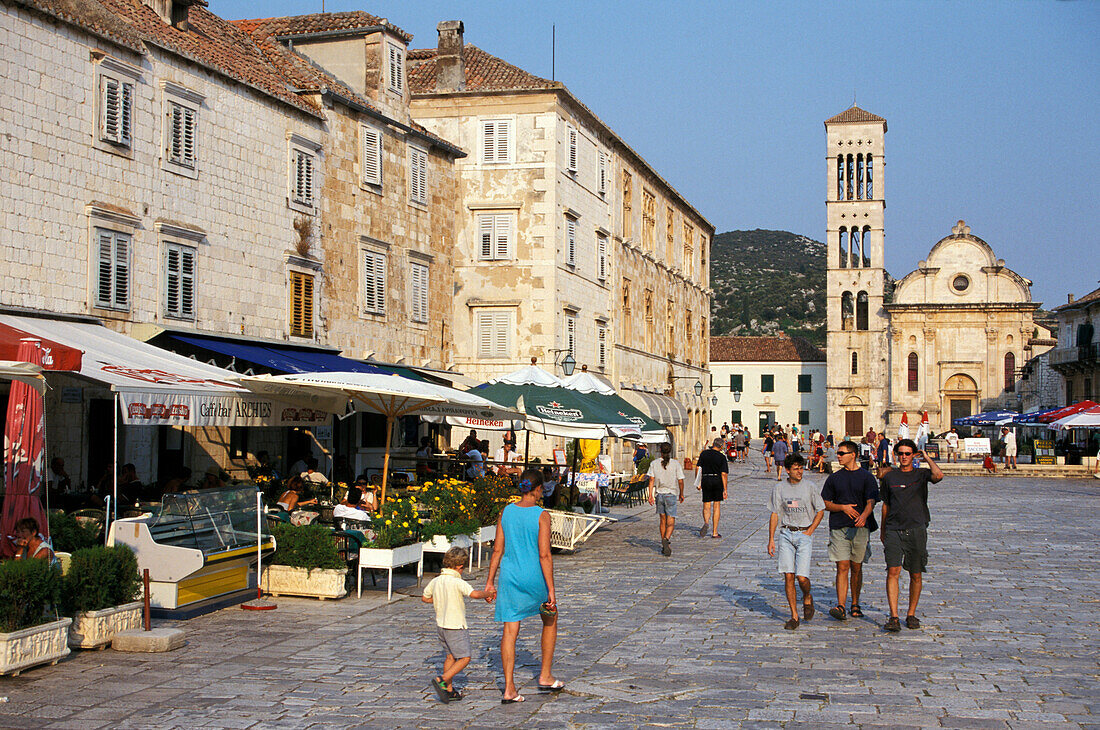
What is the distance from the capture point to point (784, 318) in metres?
132

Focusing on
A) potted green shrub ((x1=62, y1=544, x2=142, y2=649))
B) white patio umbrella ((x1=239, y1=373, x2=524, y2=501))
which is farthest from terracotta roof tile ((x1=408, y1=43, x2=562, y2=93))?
potted green shrub ((x1=62, y1=544, x2=142, y2=649))

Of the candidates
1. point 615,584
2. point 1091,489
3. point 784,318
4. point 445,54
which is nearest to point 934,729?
point 615,584

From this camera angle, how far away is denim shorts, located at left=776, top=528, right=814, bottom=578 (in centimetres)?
1121

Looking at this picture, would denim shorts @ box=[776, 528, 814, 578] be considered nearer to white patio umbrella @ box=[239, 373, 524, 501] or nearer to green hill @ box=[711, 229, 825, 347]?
white patio umbrella @ box=[239, 373, 524, 501]

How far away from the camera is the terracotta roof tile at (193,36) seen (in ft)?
57.0

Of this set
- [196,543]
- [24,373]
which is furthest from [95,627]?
[24,373]

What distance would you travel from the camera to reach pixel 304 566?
41.0 feet

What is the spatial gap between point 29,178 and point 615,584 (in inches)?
403

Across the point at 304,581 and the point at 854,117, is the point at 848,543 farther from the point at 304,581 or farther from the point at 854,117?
the point at 854,117

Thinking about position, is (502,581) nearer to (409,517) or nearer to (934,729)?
(934,729)

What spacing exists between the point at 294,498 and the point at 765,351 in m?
78.4

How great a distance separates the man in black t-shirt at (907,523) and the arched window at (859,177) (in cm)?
7339

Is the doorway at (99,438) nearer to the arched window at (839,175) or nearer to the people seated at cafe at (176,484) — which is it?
the people seated at cafe at (176,484)

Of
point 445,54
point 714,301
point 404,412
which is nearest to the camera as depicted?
point 404,412
